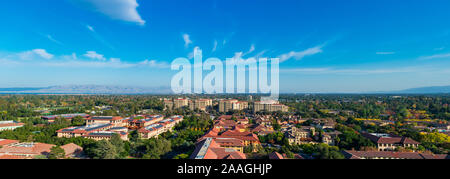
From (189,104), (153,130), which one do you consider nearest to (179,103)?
(189,104)

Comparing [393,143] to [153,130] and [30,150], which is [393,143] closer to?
[153,130]

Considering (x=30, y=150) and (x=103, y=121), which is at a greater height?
(x=30, y=150)

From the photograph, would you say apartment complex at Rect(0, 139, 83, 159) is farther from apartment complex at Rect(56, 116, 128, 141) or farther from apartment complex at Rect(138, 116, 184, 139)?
apartment complex at Rect(138, 116, 184, 139)

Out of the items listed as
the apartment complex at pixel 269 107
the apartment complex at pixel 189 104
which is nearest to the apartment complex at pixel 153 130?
the apartment complex at pixel 189 104

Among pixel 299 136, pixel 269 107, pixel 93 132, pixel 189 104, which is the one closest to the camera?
pixel 93 132

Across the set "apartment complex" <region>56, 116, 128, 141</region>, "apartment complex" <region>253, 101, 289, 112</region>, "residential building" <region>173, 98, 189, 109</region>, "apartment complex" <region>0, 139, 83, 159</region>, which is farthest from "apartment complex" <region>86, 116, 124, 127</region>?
"apartment complex" <region>253, 101, 289, 112</region>

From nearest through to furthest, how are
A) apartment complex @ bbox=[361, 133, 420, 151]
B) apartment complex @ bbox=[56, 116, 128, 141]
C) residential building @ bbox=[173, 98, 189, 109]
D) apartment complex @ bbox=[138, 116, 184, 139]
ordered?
apartment complex @ bbox=[361, 133, 420, 151] → apartment complex @ bbox=[56, 116, 128, 141] → apartment complex @ bbox=[138, 116, 184, 139] → residential building @ bbox=[173, 98, 189, 109]

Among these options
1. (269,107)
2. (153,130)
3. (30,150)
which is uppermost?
(269,107)

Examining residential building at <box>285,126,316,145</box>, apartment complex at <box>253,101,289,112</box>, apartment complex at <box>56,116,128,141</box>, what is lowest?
residential building at <box>285,126,316,145</box>

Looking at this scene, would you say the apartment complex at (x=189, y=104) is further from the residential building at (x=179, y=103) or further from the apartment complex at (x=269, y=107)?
the apartment complex at (x=269, y=107)

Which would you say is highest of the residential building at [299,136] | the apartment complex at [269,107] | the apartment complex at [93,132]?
the apartment complex at [269,107]
